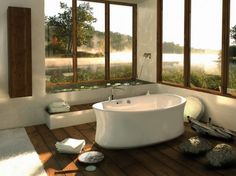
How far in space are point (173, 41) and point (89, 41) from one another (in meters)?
1.78

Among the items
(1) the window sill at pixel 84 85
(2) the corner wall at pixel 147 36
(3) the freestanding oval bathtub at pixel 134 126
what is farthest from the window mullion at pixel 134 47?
(3) the freestanding oval bathtub at pixel 134 126

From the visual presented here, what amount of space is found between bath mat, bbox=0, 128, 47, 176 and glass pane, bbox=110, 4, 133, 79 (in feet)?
8.50

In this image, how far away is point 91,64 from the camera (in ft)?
18.1

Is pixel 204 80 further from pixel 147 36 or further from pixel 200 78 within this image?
pixel 147 36

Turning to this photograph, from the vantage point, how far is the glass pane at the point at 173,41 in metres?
5.11

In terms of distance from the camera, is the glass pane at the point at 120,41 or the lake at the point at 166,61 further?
the glass pane at the point at 120,41

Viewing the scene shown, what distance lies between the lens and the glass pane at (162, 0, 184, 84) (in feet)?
16.8


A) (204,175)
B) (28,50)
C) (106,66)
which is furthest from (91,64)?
(204,175)

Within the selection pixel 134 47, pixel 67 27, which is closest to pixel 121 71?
pixel 134 47

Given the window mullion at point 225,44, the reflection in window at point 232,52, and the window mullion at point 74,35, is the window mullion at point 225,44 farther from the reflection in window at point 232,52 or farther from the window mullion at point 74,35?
the window mullion at point 74,35

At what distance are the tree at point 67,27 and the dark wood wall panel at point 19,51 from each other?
0.80 metres

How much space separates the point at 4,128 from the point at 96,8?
3.03 metres

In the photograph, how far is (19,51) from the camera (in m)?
4.09

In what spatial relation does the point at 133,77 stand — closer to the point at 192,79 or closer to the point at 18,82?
the point at 192,79
